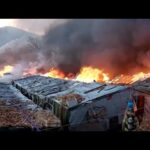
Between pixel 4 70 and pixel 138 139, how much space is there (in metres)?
2.99

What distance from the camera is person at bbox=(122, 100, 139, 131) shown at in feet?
22.0

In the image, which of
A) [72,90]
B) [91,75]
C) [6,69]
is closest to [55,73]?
[72,90]

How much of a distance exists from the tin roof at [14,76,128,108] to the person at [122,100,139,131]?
1.71ft

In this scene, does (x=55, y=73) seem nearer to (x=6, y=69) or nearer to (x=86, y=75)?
(x=86, y=75)

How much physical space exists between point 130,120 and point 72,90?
1.47 m

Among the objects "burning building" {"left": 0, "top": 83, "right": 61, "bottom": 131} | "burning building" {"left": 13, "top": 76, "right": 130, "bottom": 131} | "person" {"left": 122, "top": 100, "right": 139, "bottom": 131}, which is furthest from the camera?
"burning building" {"left": 13, "top": 76, "right": 130, "bottom": 131}

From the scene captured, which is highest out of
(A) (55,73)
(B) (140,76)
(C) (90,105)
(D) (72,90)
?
(A) (55,73)

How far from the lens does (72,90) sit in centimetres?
761

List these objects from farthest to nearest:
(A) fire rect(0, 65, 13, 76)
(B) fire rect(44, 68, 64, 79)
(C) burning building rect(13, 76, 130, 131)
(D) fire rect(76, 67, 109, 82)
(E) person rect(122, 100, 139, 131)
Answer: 1. (B) fire rect(44, 68, 64, 79)
2. (D) fire rect(76, 67, 109, 82)
3. (A) fire rect(0, 65, 13, 76)
4. (C) burning building rect(13, 76, 130, 131)
5. (E) person rect(122, 100, 139, 131)

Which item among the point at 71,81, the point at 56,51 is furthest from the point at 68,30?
the point at 71,81

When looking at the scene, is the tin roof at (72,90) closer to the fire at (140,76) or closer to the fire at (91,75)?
the fire at (91,75)

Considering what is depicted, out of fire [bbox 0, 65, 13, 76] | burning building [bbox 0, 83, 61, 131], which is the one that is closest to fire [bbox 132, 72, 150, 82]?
burning building [bbox 0, 83, 61, 131]

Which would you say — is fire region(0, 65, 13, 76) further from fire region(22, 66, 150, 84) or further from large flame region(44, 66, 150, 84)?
large flame region(44, 66, 150, 84)

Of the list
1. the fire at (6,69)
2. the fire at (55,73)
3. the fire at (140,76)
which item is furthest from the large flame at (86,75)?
the fire at (6,69)
